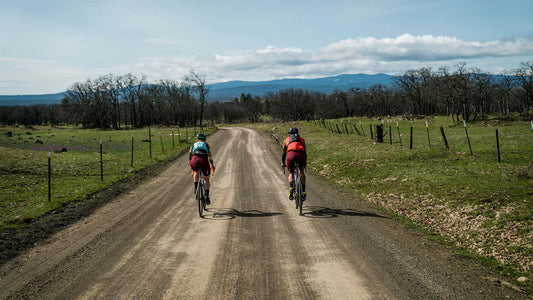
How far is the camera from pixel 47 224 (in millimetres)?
9555

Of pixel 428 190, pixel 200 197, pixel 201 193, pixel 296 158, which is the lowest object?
pixel 428 190

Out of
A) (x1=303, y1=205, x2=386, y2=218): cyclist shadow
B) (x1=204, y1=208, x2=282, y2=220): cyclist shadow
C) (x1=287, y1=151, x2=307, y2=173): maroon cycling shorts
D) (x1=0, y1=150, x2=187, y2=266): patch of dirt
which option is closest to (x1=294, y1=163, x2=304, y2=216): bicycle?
(x1=287, y1=151, x2=307, y2=173): maroon cycling shorts

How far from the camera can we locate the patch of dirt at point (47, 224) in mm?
7757

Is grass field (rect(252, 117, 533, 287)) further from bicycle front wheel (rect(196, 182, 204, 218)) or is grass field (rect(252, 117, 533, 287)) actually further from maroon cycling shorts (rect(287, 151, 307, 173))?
bicycle front wheel (rect(196, 182, 204, 218))

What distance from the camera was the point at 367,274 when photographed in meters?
5.88

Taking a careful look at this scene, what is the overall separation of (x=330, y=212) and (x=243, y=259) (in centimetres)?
451

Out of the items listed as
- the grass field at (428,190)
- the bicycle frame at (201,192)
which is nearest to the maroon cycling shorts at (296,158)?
the bicycle frame at (201,192)

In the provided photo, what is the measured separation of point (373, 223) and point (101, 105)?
108 metres

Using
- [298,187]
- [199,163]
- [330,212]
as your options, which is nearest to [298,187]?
[298,187]

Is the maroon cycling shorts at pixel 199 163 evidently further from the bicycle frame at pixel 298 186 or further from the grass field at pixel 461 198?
the grass field at pixel 461 198

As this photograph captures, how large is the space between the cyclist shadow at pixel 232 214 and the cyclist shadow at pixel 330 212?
42.5 inches

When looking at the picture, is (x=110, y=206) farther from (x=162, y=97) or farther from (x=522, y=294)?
(x=162, y=97)

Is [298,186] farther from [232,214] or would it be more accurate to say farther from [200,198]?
[200,198]

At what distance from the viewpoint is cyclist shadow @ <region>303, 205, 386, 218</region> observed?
9.97 meters
